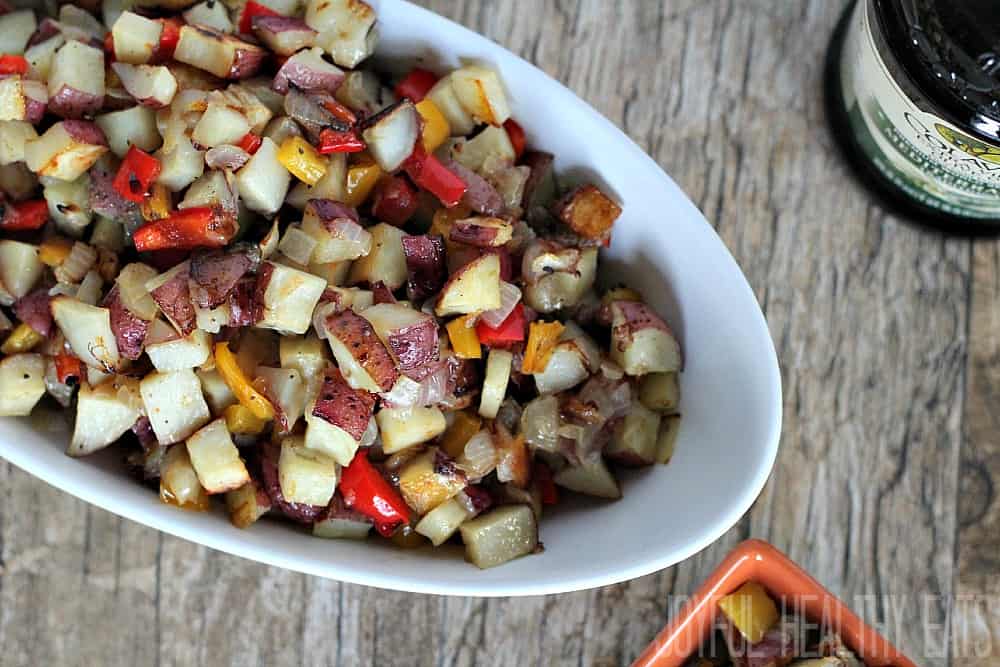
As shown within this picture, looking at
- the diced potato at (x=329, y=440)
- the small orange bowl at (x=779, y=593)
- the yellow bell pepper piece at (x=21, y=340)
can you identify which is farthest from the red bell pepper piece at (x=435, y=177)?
the small orange bowl at (x=779, y=593)

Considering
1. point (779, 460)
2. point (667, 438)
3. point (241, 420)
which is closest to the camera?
point (241, 420)

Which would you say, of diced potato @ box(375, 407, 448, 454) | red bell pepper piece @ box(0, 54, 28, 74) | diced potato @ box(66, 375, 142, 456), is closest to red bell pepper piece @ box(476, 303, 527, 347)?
diced potato @ box(375, 407, 448, 454)

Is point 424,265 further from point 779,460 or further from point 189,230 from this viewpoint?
point 779,460

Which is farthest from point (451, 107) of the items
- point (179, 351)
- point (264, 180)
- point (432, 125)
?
point (179, 351)

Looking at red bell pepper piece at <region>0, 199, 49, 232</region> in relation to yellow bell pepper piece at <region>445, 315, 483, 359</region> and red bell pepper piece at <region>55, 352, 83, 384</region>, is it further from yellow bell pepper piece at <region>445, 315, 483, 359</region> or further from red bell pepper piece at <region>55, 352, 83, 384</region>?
yellow bell pepper piece at <region>445, 315, 483, 359</region>

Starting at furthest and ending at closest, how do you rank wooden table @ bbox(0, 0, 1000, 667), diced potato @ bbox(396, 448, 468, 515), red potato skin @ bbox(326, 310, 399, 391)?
wooden table @ bbox(0, 0, 1000, 667) < diced potato @ bbox(396, 448, 468, 515) < red potato skin @ bbox(326, 310, 399, 391)

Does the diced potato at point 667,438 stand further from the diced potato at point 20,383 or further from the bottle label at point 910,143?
the diced potato at point 20,383

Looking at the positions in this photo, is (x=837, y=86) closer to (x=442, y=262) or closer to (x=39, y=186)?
(x=442, y=262)

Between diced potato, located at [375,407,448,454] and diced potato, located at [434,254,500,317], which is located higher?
diced potato, located at [434,254,500,317]
